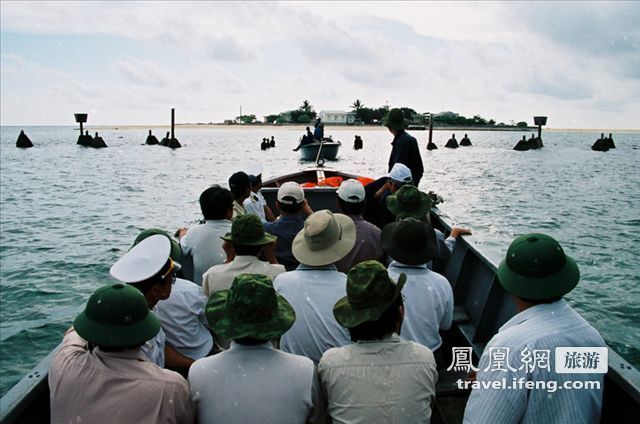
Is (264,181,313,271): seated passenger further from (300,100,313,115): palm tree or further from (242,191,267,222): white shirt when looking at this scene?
(300,100,313,115): palm tree

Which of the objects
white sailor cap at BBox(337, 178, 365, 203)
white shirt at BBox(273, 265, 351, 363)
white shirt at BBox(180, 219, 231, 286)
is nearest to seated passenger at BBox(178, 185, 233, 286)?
white shirt at BBox(180, 219, 231, 286)

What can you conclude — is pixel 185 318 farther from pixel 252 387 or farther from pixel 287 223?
pixel 287 223

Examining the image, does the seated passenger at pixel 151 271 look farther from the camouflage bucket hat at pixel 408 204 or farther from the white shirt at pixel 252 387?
the camouflage bucket hat at pixel 408 204

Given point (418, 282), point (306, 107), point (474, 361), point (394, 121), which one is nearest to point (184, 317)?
point (418, 282)

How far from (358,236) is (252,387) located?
7.47ft

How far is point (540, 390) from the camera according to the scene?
207 cm

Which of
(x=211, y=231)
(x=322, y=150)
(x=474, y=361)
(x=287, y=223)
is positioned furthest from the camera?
(x=322, y=150)

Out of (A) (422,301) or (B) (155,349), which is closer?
(B) (155,349)

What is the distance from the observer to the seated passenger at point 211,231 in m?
4.43

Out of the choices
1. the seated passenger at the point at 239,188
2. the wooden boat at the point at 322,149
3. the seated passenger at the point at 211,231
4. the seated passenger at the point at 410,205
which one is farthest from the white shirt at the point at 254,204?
the wooden boat at the point at 322,149

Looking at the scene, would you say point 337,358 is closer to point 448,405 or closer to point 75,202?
point 448,405

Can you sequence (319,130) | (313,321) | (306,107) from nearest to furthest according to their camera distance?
(313,321), (319,130), (306,107)

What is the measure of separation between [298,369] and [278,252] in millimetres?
2513

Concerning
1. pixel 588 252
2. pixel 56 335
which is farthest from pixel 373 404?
pixel 588 252
